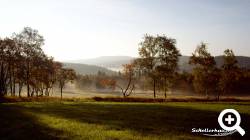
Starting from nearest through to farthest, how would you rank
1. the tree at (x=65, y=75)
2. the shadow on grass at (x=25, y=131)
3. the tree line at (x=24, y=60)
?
1. the shadow on grass at (x=25, y=131)
2. the tree line at (x=24, y=60)
3. the tree at (x=65, y=75)

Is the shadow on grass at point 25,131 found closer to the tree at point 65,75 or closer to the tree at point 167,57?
the tree at point 167,57

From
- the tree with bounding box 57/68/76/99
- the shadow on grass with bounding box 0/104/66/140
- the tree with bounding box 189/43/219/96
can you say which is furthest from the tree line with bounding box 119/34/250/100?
the shadow on grass with bounding box 0/104/66/140

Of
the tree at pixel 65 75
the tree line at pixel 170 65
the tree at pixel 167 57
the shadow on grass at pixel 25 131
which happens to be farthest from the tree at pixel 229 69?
the shadow on grass at pixel 25 131

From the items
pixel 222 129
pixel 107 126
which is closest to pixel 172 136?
pixel 222 129

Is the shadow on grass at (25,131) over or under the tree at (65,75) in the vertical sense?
under

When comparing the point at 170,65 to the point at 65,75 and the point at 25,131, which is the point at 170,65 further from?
the point at 25,131

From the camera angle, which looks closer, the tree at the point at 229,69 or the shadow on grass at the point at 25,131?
the shadow on grass at the point at 25,131

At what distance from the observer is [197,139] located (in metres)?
20.6

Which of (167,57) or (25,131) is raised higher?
(167,57)

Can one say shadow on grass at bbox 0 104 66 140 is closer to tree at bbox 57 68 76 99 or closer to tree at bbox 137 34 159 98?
tree at bbox 137 34 159 98

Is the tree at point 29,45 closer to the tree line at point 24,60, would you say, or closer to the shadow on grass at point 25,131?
the tree line at point 24,60

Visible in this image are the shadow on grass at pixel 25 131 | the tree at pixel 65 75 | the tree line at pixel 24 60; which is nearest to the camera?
the shadow on grass at pixel 25 131

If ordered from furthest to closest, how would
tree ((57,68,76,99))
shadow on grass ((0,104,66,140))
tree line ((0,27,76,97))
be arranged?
tree ((57,68,76,99))
tree line ((0,27,76,97))
shadow on grass ((0,104,66,140))

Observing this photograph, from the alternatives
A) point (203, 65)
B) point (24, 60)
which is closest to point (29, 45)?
point (24, 60)
